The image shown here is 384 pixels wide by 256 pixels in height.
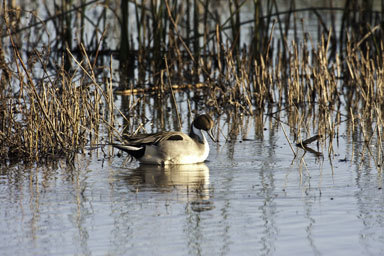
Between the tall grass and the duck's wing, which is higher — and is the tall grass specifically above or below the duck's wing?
above

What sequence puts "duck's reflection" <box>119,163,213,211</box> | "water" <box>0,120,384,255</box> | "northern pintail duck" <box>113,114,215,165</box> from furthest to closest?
"northern pintail duck" <box>113,114,215,165</box> → "duck's reflection" <box>119,163,213,211</box> → "water" <box>0,120,384,255</box>

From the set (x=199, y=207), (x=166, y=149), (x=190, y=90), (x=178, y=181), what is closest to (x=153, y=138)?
(x=166, y=149)

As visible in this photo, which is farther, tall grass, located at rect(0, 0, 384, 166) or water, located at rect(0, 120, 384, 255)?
tall grass, located at rect(0, 0, 384, 166)

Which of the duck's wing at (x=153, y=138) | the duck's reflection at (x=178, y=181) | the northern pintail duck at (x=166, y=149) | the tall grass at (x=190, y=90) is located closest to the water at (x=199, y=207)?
the duck's reflection at (x=178, y=181)

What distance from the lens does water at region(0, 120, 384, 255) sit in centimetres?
539

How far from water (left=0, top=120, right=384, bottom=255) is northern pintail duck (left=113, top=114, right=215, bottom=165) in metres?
0.15

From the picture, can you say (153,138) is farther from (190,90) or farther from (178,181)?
(190,90)

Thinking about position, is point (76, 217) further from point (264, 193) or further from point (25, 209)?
point (264, 193)

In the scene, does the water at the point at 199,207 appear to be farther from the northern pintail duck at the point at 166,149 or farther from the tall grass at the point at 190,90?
the tall grass at the point at 190,90

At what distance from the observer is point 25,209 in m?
6.32

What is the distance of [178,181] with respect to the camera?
7590mm

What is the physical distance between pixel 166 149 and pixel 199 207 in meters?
2.01

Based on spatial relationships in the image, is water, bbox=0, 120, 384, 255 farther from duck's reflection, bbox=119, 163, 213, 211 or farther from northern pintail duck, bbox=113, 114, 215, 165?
northern pintail duck, bbox=113, 114, 215, 165

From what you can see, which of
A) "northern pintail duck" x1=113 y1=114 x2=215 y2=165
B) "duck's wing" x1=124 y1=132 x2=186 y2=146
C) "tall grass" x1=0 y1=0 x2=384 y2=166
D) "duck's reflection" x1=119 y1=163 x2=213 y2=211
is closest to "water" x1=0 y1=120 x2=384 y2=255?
"duck's reflection" x1=119 y1=163 x2=213 y2=211
